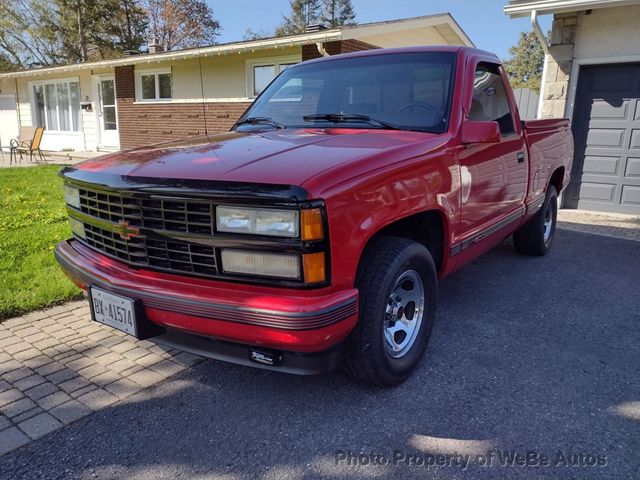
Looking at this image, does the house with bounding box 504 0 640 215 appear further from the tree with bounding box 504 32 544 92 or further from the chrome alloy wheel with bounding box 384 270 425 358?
the tree with bounding box 504 32 544 92

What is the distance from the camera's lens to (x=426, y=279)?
2.84 m

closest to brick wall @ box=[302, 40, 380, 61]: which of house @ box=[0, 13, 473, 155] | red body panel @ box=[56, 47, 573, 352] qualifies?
house @ box=[0, 13, 473, 155]

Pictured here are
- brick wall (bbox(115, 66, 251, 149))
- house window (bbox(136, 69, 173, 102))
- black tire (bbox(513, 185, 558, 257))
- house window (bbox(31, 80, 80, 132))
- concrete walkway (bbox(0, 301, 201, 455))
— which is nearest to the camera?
concrete walkway (bbox(0, 301, 201, 455))

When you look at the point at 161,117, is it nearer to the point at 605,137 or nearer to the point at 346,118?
the point at 605,137

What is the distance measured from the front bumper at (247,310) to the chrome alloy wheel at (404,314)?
0.57 metres

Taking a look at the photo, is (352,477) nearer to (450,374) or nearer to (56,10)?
(450,374)

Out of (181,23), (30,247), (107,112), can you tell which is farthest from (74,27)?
(30,247)

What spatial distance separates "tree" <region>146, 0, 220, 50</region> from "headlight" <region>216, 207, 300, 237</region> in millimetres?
38827

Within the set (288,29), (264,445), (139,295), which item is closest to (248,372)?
(264,445)

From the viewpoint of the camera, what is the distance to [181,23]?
1459 inches

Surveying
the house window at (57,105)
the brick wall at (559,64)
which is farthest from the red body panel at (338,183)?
the house window at (57,105)

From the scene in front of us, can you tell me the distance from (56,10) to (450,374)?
40.5 meters

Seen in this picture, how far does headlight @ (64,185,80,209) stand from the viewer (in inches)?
113

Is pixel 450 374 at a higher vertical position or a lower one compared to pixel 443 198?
lower
